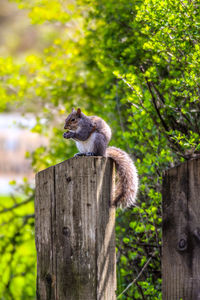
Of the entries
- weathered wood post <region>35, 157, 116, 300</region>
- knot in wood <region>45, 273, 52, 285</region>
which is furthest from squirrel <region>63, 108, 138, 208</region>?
knot in wood <region>45, 273, 52, 285</region>

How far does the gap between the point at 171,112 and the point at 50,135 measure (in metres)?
2.29

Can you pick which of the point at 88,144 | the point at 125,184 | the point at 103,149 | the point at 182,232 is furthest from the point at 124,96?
the point at 182,232

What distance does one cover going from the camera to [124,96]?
3.03 m

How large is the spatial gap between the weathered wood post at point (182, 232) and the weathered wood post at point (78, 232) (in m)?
0.21

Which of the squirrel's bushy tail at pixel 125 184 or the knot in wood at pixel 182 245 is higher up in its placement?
the squirrel's bushy tail at pixel 125 184

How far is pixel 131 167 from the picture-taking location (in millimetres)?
1859

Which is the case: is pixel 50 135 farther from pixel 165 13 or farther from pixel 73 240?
pixel 73 240

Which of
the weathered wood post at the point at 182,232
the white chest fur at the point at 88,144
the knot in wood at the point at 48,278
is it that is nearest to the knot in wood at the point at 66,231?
the knot in wood at the point at 48,278

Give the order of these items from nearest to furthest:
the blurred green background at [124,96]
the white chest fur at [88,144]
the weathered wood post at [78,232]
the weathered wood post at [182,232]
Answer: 1. the weathered wood post at [182,232]
2. the weathered wood post at [78,232]
3. the blurred green background at [124,96]
4. the white chest fur at [88,144]

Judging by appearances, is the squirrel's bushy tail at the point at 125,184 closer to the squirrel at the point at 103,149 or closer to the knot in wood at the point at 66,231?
the squirrel at the point at 103,149

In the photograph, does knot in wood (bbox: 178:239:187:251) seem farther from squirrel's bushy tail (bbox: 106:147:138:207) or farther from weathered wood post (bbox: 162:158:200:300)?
squirrel's bushy tail (bbox: 106:147:138:207)

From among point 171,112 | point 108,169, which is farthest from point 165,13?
point 108,169

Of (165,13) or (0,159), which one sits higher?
(0,159)

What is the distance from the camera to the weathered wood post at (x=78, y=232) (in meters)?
1.53
